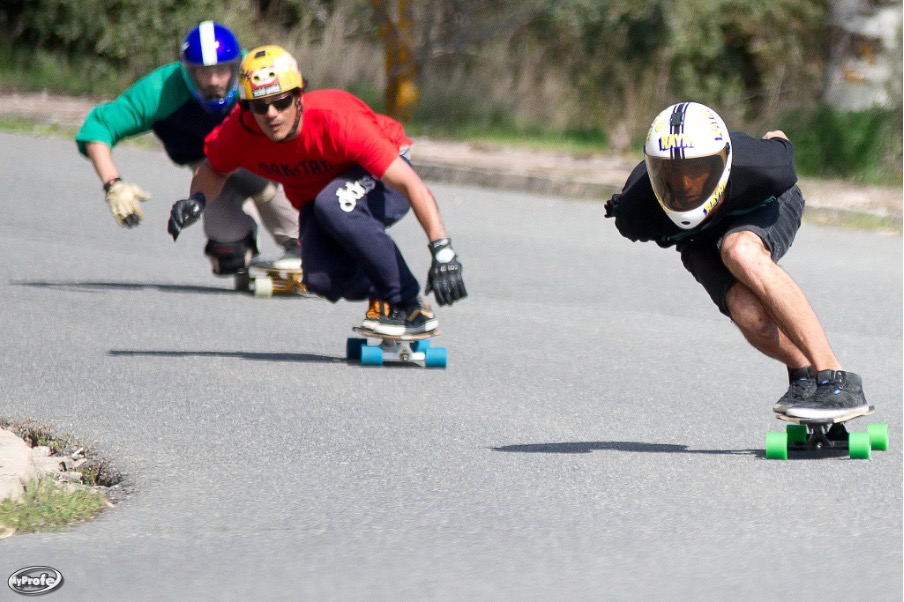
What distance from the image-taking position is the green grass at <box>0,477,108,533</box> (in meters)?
4.89

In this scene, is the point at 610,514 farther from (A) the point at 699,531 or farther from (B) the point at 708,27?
(B) the point at 708,27

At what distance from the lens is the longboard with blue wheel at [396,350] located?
7.88 m

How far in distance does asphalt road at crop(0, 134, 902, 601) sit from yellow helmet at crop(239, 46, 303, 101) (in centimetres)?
141

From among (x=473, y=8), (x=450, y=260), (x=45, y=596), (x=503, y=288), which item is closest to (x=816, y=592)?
(x=45, y=596)

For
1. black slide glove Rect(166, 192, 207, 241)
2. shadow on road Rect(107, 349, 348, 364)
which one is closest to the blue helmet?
black slide glove Rect(166, 192, 207, 241)

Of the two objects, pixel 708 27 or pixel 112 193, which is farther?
pixel 708 27

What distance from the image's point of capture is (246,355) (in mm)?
8023

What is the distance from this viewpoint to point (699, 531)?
4.92m

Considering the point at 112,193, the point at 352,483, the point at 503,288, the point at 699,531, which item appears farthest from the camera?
the point at 503,288

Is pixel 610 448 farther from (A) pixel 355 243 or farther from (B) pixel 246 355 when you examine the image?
(B) pixel 246 355

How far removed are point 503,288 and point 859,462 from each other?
186 inches

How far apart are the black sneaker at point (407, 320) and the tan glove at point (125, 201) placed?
161 cm

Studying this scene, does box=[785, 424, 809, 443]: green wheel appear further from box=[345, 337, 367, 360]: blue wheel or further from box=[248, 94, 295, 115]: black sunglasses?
box=[248, 94, 295, 115]: black sunglasses

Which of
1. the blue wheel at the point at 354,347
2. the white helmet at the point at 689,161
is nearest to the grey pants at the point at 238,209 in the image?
the blue wheel at the point at 354,347
